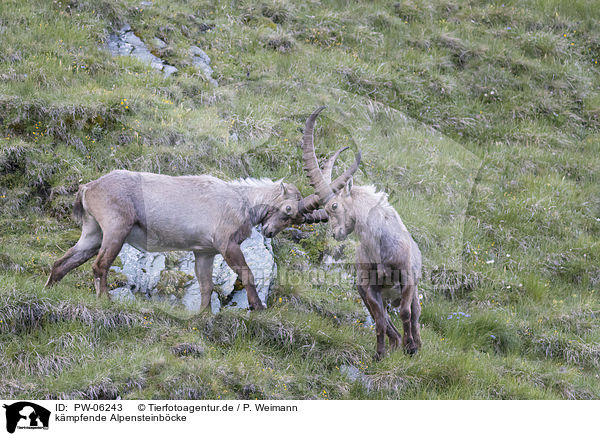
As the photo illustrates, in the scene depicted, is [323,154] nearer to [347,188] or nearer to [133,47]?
[347,188]

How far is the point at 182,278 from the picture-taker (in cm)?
1055

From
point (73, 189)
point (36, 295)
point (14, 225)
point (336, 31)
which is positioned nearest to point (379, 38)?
point (336, 31)

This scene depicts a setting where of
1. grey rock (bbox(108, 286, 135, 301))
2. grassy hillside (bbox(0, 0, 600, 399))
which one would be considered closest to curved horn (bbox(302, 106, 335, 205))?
grassy hillside (bbox(0, 0, 600, 399))

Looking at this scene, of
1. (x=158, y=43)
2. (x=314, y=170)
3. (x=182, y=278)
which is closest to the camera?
(x=314, y=170)

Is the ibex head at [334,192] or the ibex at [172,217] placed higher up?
the ibex head at [334,192]

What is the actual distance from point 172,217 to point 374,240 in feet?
9.71

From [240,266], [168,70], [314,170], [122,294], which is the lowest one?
[122,294]

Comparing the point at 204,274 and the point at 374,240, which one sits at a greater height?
the point at 374,240

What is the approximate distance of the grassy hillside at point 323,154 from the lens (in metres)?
8.91

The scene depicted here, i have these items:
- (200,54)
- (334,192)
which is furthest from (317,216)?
(200,54)

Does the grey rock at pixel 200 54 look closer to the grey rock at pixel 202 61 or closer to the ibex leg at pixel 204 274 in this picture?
the grey rock at pixel 202 61

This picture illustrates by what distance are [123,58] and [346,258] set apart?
24.7ft

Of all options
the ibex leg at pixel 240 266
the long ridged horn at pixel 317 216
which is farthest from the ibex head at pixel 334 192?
the ibex leg at pixel 240 266
